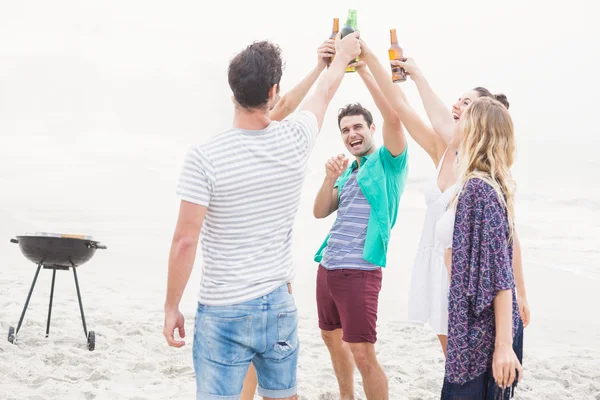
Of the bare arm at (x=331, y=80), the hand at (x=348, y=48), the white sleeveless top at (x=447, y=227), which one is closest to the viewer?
the white sleeveless top at (x=447, y=227)

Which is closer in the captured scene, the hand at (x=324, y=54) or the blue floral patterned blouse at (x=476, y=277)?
the blue floral patterned blouse at (x=476, y=277)

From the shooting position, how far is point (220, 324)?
215 centimetres

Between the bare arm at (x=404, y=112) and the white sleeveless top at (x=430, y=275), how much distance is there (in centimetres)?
24

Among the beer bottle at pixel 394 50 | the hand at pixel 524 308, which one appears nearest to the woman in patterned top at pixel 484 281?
the hand at pixel 524 308

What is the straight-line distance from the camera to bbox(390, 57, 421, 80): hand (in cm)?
327

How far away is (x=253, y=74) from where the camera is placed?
2182 mm

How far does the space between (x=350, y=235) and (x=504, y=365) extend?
1.63 meters

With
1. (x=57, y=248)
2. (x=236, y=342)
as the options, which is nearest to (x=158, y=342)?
(x=57, y=248)

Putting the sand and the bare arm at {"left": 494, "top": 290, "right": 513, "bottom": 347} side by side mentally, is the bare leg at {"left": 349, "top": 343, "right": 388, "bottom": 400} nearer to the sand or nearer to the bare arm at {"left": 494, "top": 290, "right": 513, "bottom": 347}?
the sand

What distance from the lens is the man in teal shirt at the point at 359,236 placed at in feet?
11.3

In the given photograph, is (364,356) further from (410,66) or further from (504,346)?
(410,66)

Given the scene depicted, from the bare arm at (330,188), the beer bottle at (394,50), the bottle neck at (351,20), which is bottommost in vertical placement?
the bare arm at (330,188)

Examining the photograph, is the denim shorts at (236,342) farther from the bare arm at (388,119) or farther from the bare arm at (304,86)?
the bare arm at (388,119)

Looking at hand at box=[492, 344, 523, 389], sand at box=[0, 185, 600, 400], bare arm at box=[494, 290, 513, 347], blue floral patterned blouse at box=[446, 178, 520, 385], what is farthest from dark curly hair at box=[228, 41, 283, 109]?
sand at box=[0, 185, 600, 400]
